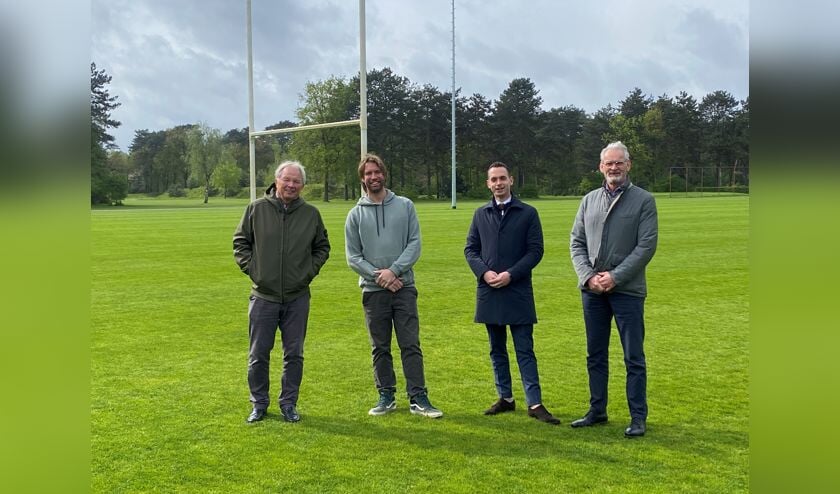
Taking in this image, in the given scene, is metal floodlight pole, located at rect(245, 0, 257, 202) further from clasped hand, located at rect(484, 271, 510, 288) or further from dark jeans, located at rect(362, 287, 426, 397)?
clasped hand, located at rect(484, 271, 510, 288)

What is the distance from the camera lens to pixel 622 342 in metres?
4.44

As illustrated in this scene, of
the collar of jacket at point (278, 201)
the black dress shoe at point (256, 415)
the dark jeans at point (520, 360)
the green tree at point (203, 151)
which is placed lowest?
the black dress shoe at point (256, 415)

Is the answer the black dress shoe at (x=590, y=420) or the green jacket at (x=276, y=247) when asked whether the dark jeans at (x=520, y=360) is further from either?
the green jacket at (x=276, y=247)

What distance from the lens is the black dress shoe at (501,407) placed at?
491 centimetres

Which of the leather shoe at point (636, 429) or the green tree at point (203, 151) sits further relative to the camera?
the green tree at point (203, 151)

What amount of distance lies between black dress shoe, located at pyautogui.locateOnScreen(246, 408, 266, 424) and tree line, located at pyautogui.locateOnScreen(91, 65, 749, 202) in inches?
2173

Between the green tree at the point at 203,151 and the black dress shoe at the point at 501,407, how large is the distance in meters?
59.9

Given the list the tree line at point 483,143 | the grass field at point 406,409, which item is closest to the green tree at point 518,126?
the tree line at point 483,143

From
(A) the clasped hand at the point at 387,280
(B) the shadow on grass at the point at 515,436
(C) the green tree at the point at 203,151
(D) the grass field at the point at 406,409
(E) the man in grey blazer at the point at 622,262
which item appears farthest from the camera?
(C) the green tree at the point at 203,151

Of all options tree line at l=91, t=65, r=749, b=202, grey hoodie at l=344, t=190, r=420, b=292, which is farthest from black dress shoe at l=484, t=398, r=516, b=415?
tree line at l=91, t=65, r=749, b=202

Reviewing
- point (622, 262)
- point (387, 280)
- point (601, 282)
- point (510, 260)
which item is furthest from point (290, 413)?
point (622, 262)

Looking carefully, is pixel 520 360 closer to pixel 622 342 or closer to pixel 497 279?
pixel 497 279
